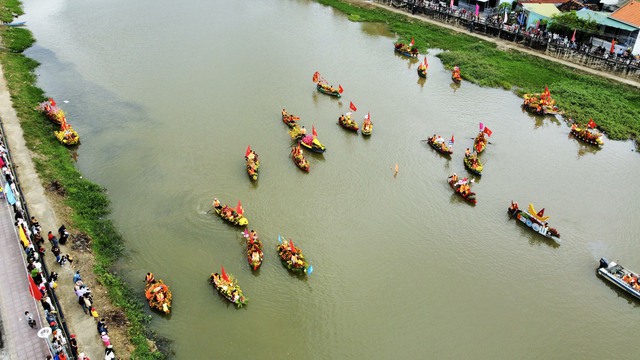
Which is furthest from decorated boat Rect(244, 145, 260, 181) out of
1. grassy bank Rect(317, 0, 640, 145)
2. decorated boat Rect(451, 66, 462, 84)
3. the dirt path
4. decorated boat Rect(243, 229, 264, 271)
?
the dirt path

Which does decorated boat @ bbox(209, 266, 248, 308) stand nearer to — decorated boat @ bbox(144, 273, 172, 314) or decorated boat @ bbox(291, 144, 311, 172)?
decorated boat @ bbox(144, 273, 172, 314)

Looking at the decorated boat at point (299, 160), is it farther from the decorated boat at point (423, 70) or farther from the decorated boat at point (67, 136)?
the decorated boat at point (423, 70)

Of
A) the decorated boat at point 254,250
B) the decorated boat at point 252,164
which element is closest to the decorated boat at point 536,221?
the decorated boat at point 254,250

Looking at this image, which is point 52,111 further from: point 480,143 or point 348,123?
point 480,143

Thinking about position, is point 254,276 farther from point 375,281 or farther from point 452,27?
point 452,27

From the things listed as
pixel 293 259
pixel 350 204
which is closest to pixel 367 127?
pixel 350 204

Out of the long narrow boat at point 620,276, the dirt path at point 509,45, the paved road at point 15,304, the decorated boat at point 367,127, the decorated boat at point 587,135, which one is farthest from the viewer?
the dirt path at point 509,45
